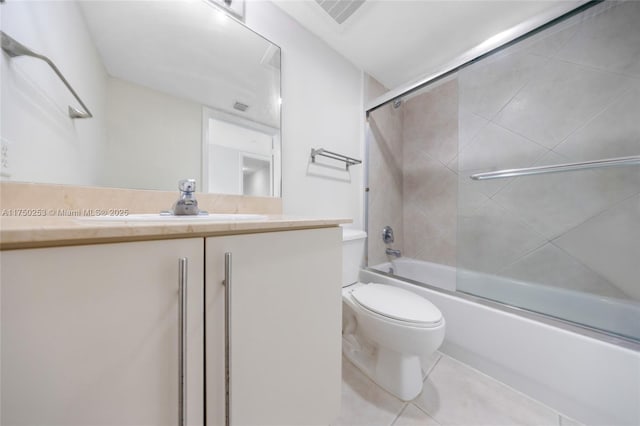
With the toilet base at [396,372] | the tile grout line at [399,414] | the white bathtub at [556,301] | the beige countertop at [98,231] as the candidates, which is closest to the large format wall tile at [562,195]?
the white bathtub at [556,301]

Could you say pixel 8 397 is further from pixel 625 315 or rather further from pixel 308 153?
pixel 625 315

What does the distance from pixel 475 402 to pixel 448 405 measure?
0.13 meters

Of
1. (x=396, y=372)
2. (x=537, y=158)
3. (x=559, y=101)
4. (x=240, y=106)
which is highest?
(x=559, y=101)

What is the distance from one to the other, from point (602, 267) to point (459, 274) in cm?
71

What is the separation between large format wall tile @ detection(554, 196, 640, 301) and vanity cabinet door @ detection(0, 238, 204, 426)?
2.00 m

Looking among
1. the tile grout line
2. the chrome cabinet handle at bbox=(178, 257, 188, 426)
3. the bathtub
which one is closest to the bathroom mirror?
the chrome cabinet handle at bbox=(178, 257, 188, 426)

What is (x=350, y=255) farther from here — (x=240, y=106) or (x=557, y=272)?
(x=557, y=272)

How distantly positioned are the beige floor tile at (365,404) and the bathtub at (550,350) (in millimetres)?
502

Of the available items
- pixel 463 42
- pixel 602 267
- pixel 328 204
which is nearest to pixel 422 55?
pixel 463 42

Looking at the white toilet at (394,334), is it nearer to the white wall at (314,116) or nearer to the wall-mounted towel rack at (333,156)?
the white wall at (314,116)

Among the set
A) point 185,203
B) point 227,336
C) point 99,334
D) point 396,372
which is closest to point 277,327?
point 227,336

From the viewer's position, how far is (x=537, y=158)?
141cm

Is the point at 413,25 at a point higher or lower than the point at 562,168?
higher

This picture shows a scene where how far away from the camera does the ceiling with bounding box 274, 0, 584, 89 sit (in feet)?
3.80
